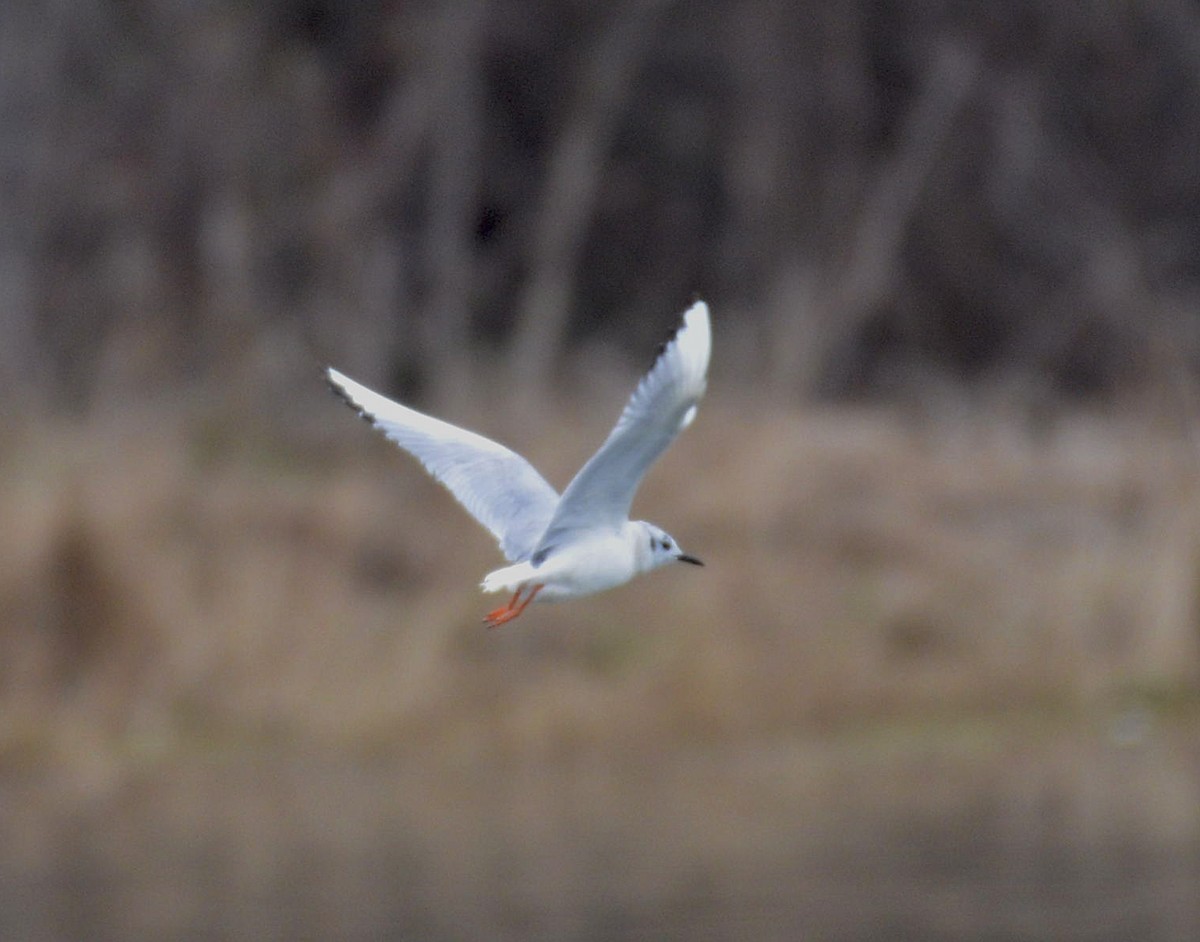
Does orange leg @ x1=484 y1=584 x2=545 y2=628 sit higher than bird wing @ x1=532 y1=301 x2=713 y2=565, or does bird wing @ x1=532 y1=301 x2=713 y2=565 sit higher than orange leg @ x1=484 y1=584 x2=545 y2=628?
bird wing @ x1=532 y1=301 x2=713 y2=565

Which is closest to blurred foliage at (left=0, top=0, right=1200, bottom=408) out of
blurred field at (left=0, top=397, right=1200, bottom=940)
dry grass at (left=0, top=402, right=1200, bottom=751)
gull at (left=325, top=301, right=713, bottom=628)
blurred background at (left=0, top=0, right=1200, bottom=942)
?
blurred background at (left=0, top=0, right=1200, bottom=942)

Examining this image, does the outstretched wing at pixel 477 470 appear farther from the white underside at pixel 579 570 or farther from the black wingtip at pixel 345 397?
the white underside at pixel 579 570

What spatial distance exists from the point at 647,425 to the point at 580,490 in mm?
271

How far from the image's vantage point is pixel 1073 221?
20.5m

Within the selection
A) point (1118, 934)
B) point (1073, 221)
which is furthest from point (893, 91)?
point (1118, 934)

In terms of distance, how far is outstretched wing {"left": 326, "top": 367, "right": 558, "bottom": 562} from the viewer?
6.17 metres

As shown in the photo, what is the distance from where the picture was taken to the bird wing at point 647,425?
5.31 meters

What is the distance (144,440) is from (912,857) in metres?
5.44

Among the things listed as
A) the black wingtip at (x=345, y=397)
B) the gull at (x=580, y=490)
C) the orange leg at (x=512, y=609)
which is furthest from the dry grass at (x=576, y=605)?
the orange leg at (x=512, y=609)

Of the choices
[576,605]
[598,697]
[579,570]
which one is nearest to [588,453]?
[576,605]

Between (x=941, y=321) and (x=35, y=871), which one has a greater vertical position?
(x=941, y=321)

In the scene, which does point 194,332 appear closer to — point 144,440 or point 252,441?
point 252,441

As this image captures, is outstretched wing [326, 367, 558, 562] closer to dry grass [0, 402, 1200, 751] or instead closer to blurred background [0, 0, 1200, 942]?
blurred background [0, 0, 1200, 942]

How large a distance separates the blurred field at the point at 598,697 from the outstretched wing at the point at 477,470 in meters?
3.93
